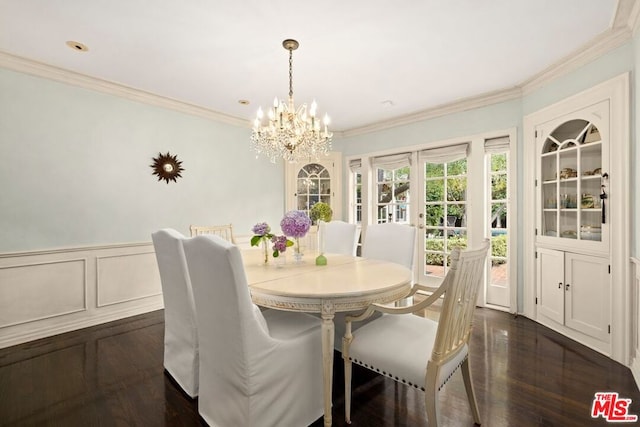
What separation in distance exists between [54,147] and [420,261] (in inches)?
169

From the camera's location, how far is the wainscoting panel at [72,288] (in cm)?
261

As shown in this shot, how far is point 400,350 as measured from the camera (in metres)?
1.48

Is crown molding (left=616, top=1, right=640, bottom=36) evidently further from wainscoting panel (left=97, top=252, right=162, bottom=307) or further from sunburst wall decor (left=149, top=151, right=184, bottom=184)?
wainscoting panel (left=97, top=252, right=162, bottom=307)

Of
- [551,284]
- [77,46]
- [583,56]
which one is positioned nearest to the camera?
[77,46]

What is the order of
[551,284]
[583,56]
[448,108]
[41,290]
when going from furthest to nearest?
1. [448,108]
2. [551,284]
3. [41,290]
4. [583,56]

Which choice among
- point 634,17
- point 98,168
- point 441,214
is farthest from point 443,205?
point 98,168

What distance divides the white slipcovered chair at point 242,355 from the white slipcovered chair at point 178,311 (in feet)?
0.73

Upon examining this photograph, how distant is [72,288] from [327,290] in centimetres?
279

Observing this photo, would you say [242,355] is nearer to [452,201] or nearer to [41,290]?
[41,290]

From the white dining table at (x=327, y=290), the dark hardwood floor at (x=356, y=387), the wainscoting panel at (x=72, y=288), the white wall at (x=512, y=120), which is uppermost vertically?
the white wall at (x=512, y=120)

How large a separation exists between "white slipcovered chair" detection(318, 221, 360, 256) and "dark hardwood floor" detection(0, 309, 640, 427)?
41.7 inches

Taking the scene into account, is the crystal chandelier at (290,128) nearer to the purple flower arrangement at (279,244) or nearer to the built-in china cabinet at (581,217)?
the purple flower arrangement at (279,244)

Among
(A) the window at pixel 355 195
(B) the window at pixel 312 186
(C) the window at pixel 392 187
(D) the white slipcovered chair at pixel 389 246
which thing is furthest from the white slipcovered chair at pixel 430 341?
(B) the window at pixel 312 186

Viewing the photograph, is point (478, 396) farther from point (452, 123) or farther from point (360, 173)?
point (360, 173)
